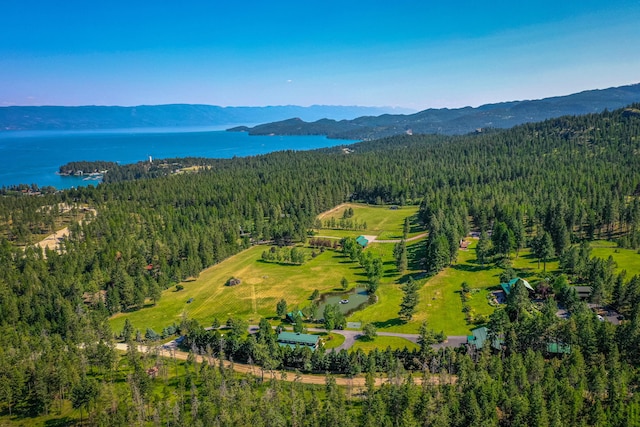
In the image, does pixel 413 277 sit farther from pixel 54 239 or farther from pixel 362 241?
pixel 54 239

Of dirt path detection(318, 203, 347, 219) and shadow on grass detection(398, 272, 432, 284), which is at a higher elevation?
dirt path detection(318, 203, 347, 219)

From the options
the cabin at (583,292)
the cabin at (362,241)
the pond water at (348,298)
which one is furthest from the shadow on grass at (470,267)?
the cabin at (362,241)

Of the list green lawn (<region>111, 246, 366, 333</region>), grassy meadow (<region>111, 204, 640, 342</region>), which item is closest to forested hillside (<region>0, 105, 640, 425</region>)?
green lawn (<region>111, 246, 366, 333</region>)

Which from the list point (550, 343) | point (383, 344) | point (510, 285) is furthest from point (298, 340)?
point (510, 285)

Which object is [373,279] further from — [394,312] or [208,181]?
[208,181]

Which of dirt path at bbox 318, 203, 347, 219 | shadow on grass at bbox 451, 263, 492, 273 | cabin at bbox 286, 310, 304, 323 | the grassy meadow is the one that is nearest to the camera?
cabin at bbox 286, 310, 304, 323

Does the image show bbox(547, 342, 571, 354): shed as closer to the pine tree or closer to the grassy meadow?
the grassy meadow

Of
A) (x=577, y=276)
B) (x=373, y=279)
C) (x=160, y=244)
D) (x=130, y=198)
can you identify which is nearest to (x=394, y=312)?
(x=373, y=279)
